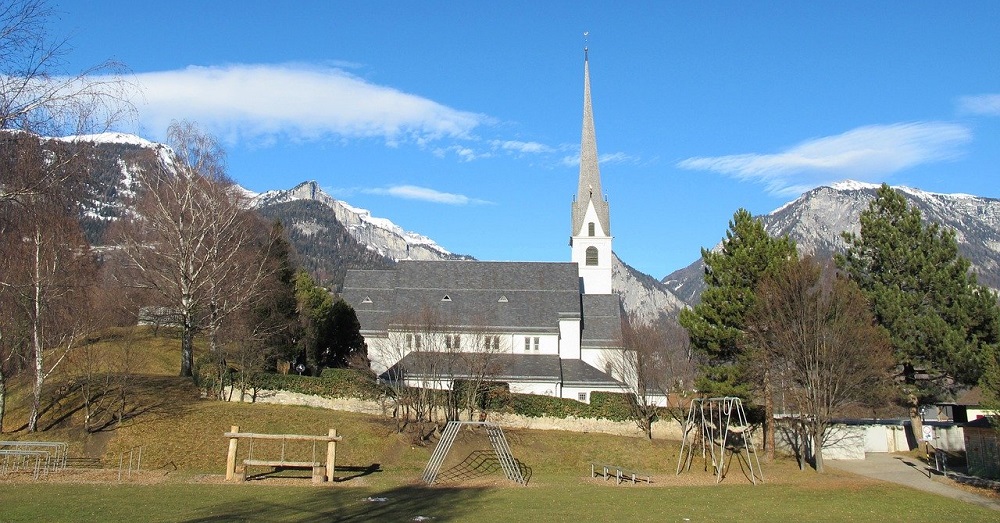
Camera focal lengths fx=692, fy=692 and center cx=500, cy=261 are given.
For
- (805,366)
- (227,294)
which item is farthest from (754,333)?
(227,294)

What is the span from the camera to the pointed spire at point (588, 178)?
67.4 meters

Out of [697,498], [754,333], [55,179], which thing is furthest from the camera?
[754,333]

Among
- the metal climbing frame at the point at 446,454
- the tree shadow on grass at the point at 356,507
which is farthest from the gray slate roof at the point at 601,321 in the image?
the tree shadow on grass at the point at 356,507

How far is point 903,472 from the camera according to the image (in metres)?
31.5

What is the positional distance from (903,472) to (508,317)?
93.0 feet

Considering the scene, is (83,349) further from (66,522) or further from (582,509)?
(582,509)

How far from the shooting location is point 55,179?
39.8 ft

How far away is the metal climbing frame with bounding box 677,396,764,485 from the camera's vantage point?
97.9 feet

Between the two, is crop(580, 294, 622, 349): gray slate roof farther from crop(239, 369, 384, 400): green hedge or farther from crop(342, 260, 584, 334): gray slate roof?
crop(239, 369, 384, 400): green hedge

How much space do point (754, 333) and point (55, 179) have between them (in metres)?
30.3

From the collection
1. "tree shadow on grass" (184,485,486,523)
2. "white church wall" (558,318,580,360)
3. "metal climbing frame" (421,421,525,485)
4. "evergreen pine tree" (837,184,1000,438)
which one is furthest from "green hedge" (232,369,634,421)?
"evergreen pine tree" (837,184,1000,438)

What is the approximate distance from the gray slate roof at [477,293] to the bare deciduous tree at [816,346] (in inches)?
822

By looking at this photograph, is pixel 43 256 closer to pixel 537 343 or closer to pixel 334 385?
pixel 334 385

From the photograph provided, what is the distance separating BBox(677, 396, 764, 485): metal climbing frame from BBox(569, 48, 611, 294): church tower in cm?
2722
